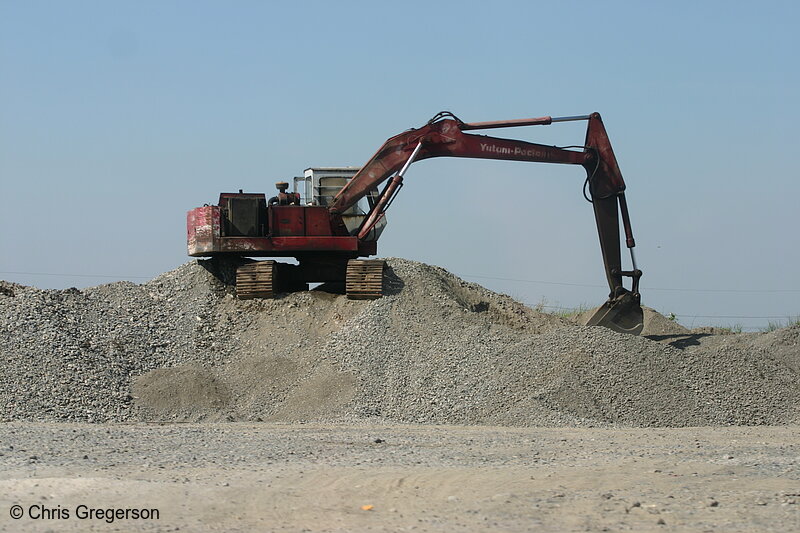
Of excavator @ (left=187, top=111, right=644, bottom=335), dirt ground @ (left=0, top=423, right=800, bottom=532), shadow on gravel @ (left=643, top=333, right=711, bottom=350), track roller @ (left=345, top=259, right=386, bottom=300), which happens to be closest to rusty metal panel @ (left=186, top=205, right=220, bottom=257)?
excavator @ (left=187, top=111, right=644, bottom=335)

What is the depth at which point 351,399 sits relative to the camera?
15789 millimetres

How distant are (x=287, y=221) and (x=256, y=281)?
139 cm

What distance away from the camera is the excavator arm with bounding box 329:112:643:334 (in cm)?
2006

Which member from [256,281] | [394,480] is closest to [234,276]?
[256,281]

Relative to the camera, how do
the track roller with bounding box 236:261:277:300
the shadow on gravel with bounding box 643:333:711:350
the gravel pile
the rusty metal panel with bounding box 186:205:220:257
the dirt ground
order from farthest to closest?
1. the shadow on gravel with bounding box 643:333:711:350
2. the rusty metal panel with bounding box 186:205:220:257
3. the track roller with bounding box 236:261:277:300
4. the gravel pile
5. the dirt ground

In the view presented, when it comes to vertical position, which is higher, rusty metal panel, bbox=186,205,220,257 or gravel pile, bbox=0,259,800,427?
rusty metal panel, bbox=186,205,220,257

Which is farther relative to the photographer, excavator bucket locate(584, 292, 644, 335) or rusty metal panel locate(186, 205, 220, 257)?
rusty metal panel locate(186, 205, 220, 257)

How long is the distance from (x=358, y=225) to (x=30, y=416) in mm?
8112

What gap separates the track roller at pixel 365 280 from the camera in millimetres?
19469

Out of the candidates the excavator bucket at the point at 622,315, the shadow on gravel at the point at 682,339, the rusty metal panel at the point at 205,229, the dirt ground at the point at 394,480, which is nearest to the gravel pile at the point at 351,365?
the shadow on gravel at the point at 682,339

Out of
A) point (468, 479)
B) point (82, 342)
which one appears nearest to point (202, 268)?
point (82, 342)

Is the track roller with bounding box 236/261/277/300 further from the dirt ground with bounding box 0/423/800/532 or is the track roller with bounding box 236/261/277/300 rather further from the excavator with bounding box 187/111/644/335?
the dirt ground with bounding box 0/423/800/532

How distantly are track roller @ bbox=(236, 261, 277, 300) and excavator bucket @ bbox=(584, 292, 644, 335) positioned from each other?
234 inches

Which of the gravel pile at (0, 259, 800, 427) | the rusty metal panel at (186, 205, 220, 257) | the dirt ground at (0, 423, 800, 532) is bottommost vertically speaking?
the dirt ground at (0, 423, 800, 532)
